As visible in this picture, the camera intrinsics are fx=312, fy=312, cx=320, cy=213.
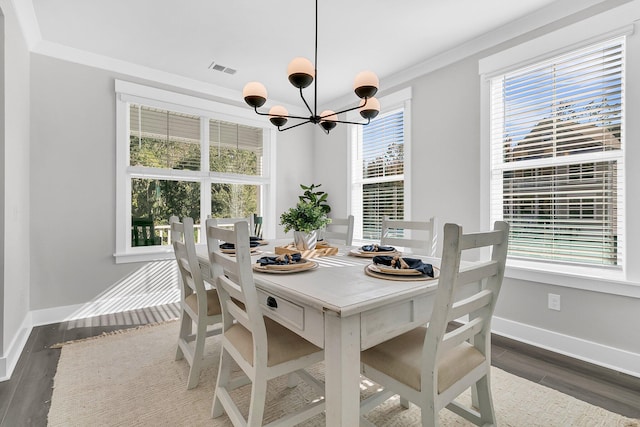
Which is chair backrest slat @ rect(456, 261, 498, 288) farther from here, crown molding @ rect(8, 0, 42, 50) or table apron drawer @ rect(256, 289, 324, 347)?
crown molding @ rect(8, 0, 42, 50)

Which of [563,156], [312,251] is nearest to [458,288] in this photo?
[312,251]

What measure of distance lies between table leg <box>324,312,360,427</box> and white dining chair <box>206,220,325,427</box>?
1.04ft

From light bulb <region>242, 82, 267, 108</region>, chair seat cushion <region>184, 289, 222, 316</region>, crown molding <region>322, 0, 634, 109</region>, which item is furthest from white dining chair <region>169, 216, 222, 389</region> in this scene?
crown molding <region>322, 0, 634, 109</region>

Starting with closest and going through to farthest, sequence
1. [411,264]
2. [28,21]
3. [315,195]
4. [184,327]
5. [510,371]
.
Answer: [411,264]
[510,371]
[184,327]
[28,21]
[315,195]

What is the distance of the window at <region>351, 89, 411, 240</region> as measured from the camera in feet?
12.4

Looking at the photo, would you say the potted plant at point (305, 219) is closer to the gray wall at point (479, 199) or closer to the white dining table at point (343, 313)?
the white dining table at point (343, 313)

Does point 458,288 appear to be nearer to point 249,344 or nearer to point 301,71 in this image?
point 249,344

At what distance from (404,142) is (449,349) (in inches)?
113

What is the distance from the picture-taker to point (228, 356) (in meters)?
1.60

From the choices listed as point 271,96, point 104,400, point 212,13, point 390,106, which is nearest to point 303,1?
point 212,13

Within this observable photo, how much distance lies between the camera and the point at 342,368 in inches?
41.6

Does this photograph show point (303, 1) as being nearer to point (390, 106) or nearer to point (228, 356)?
point (390, 106)

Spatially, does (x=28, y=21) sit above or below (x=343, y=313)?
above

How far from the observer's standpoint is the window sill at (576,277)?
2158mm
